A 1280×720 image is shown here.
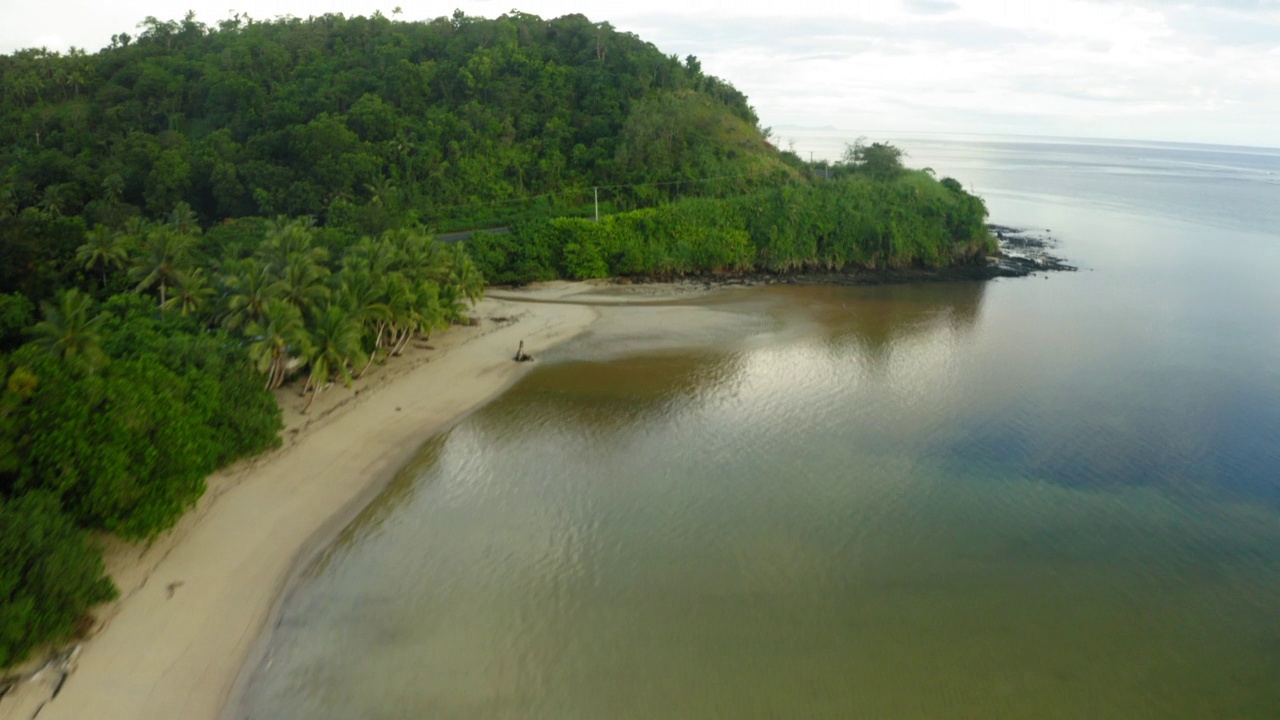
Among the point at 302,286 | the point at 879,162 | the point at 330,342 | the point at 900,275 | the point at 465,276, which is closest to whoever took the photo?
the point at 330,342

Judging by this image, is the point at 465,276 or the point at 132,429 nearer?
the point at 132,429

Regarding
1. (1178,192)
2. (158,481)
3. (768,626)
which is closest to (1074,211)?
(1178,192)

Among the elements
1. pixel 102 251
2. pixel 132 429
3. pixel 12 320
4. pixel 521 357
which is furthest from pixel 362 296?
pixel 102 251

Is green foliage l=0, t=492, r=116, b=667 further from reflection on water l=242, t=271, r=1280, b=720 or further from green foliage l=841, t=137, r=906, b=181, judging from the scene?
green foliage l=841, t=137, r=906, b=181

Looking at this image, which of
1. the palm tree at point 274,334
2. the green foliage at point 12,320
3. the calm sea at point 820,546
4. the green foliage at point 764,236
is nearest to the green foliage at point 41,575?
the calm sea at point 820,546

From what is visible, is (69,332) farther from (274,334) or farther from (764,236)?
(764,236)

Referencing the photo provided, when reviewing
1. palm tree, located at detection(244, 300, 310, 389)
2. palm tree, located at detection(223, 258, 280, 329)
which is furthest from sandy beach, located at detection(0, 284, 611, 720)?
palm tree, located at detection(223, 258, 280, 329)

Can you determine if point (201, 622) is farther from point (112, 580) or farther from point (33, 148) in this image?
point (33, 148)
